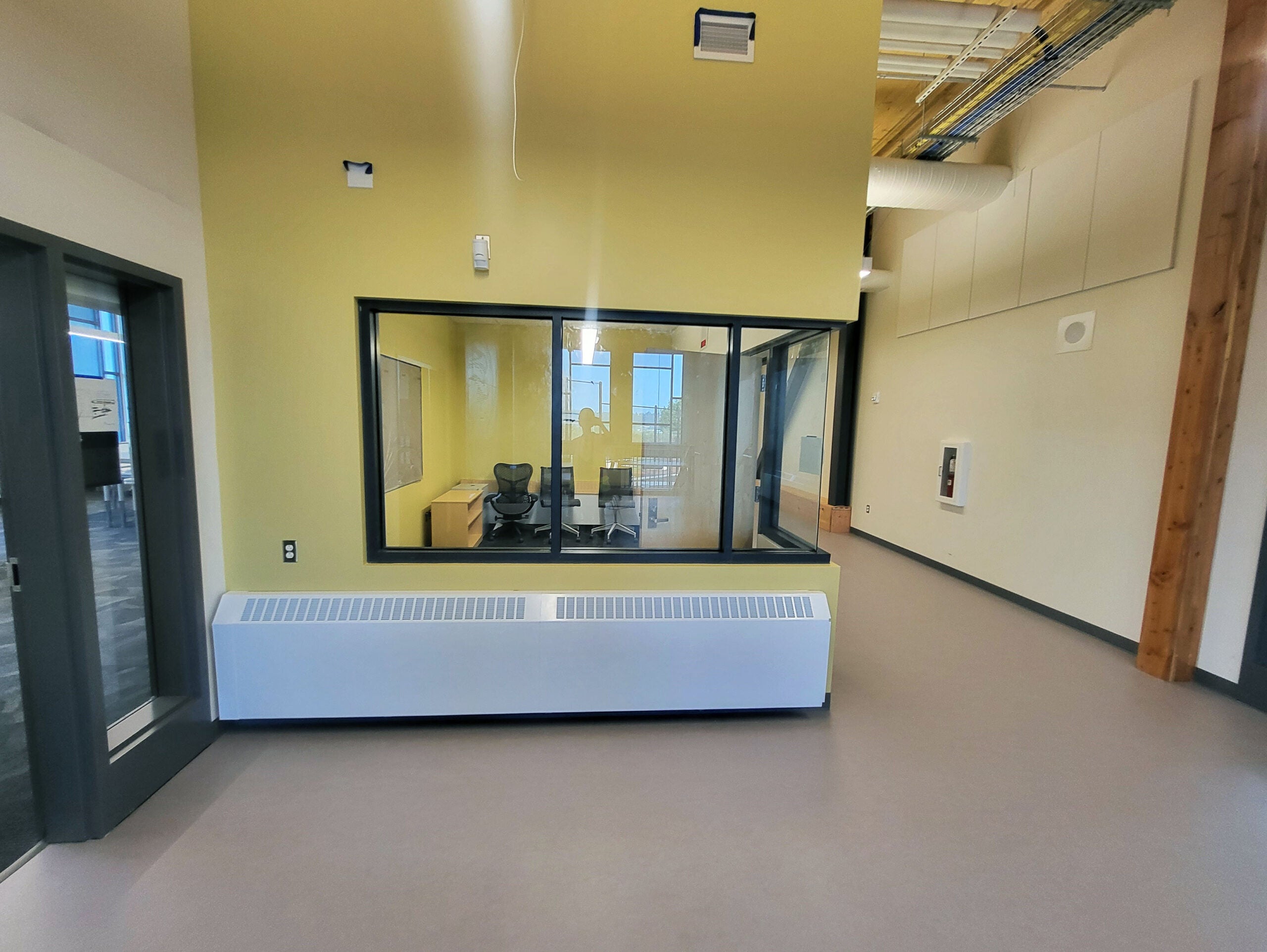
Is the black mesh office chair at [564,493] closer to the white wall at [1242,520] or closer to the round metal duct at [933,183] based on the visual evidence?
the round metal duct at [933,183]

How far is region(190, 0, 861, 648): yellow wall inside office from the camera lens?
7.41 feet

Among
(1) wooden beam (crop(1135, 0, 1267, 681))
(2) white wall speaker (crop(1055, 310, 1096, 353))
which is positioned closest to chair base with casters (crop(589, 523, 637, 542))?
(1) wooden beam (crop(1135, 0, 1267, 681))

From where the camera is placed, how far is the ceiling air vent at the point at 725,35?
2283 mm

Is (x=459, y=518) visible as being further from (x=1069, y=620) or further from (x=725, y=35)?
(x=1069, y=620)

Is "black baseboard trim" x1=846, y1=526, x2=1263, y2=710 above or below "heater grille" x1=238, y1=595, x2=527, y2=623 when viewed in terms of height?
below

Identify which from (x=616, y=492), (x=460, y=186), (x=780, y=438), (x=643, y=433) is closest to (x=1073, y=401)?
(x=780, y=438)

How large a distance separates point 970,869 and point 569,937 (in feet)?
4.90

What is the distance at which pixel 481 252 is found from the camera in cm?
231

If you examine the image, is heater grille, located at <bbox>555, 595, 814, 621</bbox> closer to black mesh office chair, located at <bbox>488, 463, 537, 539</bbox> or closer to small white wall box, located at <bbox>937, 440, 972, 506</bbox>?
black mesh office chair, located at <bbox>488, 463, 537, 539</bbox>

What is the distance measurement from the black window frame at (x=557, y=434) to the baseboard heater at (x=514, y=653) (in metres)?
0.20

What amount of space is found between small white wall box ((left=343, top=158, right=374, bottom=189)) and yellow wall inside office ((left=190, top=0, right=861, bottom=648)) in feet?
0.12

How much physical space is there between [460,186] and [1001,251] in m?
5.09

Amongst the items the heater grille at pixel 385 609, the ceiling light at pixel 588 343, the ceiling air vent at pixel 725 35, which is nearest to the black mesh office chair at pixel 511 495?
the ceiling light at pixel 588 343

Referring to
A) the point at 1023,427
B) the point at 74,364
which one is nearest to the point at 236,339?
the point at 74,364
